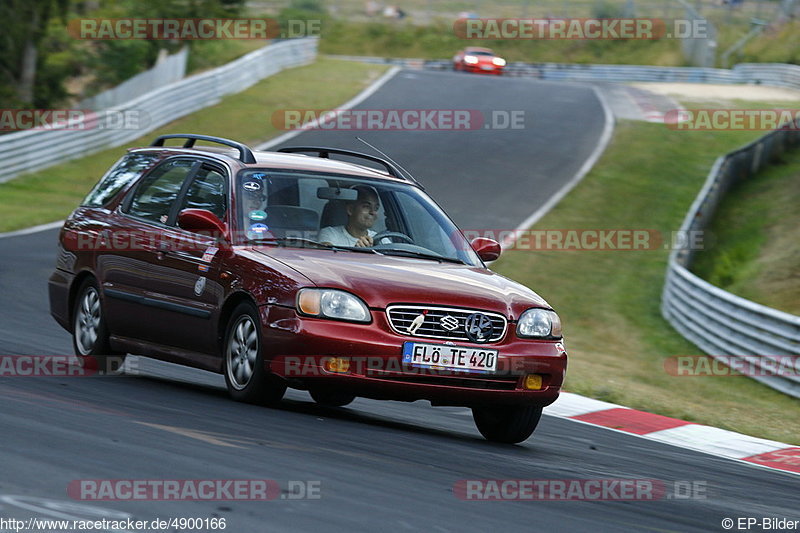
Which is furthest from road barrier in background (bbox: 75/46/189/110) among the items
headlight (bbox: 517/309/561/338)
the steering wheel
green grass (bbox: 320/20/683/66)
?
green grass (bbox: 320/20/683/66)

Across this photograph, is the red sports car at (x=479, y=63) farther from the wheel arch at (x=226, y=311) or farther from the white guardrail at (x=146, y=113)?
the wheel arch at (x=226, y=311)

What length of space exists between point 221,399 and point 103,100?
25.6m

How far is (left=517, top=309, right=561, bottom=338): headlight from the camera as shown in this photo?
25.5 ft

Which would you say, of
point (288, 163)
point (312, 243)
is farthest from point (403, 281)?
point (288, 163)

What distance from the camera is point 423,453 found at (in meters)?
6.79

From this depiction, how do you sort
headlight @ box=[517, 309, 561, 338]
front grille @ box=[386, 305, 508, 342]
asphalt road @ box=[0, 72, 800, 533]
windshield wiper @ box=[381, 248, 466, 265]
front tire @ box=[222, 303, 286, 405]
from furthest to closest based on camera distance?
1. windshield wiper @ box=[381, 248, 466, 265]
2. headlight @ box=[517, 309, 561, 338]
3. front tire @ box=[222, 303, 286, 405]
4. front grille @ box=[386, 305, 508, 342]
5. asphalt road @ box=[0, 72, 800, 533]

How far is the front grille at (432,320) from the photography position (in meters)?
7.43

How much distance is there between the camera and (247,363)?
25.4 feet

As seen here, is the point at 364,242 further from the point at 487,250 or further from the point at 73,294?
the point at 73,294

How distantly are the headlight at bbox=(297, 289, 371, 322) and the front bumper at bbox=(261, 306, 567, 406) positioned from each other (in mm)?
42

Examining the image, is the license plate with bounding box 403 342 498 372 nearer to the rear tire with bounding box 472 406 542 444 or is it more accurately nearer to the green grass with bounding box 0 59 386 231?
the rear tire with bounding box 472 406 542 444

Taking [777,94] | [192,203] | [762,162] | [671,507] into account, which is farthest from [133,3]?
[671,507]

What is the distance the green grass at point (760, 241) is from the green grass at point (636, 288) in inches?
34.3

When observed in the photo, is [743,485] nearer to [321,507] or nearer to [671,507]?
[671,507]
